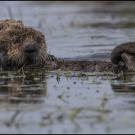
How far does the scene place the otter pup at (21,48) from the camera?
27.8 ft

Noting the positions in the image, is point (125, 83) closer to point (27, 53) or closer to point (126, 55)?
point (126, 55)

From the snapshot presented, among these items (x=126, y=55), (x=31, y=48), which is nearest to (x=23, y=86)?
(x=31, y=48)

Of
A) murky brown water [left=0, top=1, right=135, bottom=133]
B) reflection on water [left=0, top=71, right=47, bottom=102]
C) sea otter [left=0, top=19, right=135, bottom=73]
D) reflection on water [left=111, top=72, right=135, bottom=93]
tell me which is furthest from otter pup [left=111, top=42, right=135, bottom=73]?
reflection on water [left=0, top=71, right=47, bottom=102]

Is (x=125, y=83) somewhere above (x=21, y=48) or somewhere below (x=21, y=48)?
below

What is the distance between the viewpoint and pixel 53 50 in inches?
461

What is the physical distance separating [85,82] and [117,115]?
1.90 m

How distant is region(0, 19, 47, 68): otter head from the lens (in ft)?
27.8

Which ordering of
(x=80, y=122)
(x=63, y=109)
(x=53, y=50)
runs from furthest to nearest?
(x=53, y=50)
(x=63, y=109)
(x=80, y=122)

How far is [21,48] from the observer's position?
8508 mm

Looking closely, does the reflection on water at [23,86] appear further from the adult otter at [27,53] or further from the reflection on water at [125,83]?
the reflection on water at [125,83]

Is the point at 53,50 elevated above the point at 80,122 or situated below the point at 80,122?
above

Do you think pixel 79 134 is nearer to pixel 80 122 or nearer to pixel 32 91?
pixel 80 122

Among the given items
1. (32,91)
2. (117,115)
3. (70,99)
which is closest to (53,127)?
(117,115)

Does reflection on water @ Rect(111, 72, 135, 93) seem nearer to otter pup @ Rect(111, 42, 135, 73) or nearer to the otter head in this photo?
otter pup @ Rect(111, 42, 135, 73)
